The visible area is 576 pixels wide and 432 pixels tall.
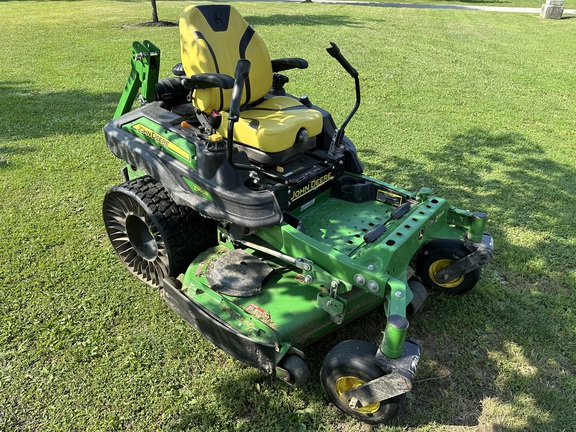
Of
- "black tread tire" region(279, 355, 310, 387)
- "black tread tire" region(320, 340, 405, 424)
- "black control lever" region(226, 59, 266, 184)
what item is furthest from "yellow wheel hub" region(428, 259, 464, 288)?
"black control lever" region(226, 59, 266, 184)

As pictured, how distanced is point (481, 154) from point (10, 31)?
13080 millimetres

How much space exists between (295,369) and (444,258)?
1.51 m

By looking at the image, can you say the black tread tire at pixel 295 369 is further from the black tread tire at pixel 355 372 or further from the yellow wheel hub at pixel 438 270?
the yellow wheel hub at pixel 438 270

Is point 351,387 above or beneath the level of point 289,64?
beneath

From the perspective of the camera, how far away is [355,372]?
2684 mm

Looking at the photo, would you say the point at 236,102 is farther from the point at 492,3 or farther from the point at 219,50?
the point at 492,3

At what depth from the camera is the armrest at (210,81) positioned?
3.22m

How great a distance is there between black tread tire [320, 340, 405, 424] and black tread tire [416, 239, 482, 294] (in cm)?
117

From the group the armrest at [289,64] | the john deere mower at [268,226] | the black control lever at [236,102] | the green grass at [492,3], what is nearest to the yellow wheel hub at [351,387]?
the john deere mower at [268,226]

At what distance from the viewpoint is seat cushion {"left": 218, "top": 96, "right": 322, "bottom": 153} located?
11.3ft

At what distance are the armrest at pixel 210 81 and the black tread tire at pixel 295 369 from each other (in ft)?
5.82

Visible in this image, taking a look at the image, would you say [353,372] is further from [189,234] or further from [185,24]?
[185,24]

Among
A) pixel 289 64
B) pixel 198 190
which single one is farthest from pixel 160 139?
pixel 289 64

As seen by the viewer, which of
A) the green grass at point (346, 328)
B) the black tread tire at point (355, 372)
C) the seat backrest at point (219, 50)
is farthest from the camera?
the seat backrest at point (219, 50)
